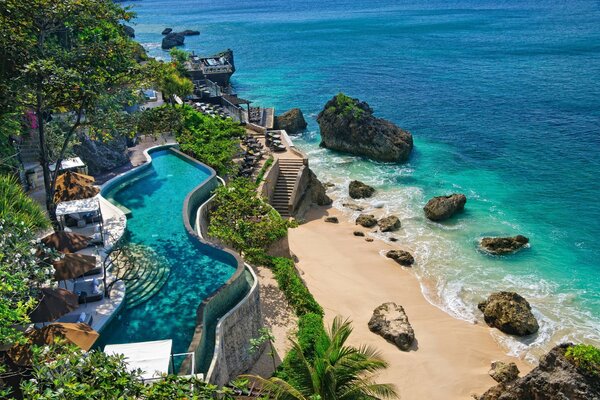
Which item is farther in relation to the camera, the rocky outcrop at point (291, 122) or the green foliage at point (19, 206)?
the rocky outcrop at point (291, 122)

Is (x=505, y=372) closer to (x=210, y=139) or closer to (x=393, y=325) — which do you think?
(x=393, y=325)

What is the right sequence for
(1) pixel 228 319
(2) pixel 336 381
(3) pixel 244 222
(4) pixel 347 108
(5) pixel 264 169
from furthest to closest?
1. (4) pixel 347 108
2. (5) pixel 264 169
3. (3) pixel 244 222
4. (1) pixel 228 319
5. (2) pixel 336 381

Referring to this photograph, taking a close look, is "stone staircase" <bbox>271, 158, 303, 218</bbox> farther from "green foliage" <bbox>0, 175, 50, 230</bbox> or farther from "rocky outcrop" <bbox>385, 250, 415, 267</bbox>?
"green foliage" <bbox>0, 175, 50, 230</bbox>

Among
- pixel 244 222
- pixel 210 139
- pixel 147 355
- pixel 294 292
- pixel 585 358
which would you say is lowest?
pixel 294 292

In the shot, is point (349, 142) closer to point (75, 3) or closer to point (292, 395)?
point (75, 3)

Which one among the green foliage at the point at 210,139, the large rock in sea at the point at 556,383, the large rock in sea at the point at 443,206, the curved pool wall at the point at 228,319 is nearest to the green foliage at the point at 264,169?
the green foliage at the point at 210,139

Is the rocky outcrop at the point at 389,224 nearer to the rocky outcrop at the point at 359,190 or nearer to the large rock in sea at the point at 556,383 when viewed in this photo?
the rocky outcrop at the point at 359,190

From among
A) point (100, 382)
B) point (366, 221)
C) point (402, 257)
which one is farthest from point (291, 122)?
point (100, 382)
